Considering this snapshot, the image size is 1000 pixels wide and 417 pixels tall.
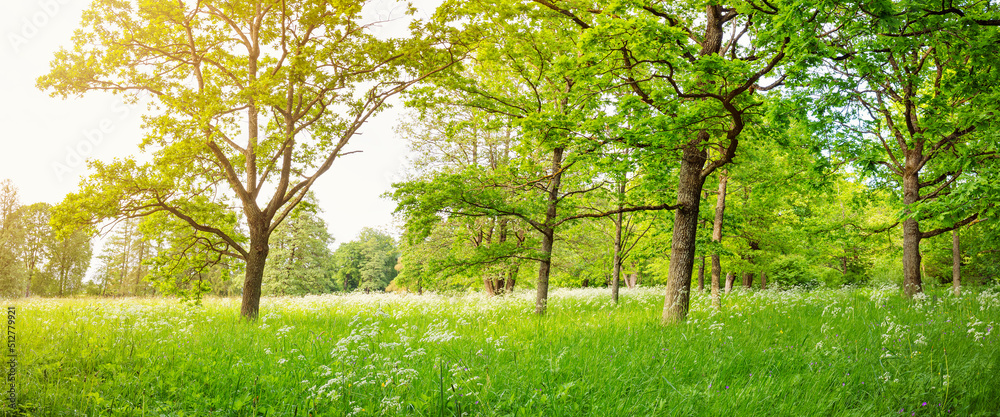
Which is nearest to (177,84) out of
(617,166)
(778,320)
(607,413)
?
(617,166)

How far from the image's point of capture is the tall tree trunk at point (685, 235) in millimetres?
7230

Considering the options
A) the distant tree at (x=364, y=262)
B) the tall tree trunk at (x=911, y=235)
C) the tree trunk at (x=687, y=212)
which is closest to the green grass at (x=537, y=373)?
the tree trunk at (x=687, y=212)

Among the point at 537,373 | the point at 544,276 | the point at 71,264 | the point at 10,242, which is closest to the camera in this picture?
the point at 537,373

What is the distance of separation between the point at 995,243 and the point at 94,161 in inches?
869

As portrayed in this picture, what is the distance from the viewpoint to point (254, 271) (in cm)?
998

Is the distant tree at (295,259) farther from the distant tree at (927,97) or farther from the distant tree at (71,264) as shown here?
the distant tree at (927,97)

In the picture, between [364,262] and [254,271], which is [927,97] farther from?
[364,262]

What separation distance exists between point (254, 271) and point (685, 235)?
969 cm

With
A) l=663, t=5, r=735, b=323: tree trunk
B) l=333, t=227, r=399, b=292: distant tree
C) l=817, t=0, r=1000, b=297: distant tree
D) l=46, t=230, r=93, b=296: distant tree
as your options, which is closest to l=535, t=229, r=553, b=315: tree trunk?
l=663, t=5, r=735, b=323: tree trunk

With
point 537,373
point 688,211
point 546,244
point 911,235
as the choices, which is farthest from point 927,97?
point 537,373

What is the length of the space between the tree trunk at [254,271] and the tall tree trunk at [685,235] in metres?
9.08

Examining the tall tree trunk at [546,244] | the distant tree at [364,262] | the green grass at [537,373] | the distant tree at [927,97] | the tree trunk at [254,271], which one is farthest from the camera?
the distant tree at [364,262]

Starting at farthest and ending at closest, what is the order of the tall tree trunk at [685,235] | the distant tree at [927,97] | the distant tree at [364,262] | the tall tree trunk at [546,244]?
the distant tree at [364,262] → the tall tree trunk at [546,244] → the tall tree trunk at [685,235] → the distant tree at [927,97]

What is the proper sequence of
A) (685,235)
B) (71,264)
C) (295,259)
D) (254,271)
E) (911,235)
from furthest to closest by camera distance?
(71,264) → (295,259) → (911,235) → (254,271) → (685,235)
